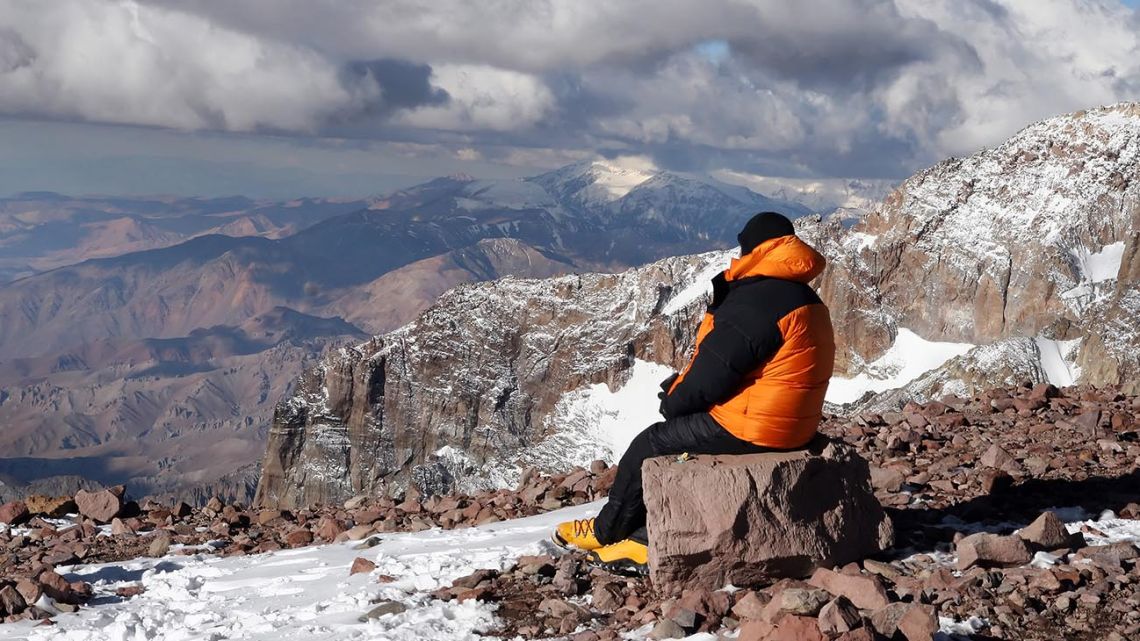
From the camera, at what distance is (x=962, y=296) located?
653 feet

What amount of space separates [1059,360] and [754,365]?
156 m

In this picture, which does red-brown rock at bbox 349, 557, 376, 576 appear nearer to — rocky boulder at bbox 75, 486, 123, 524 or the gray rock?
the gray rock

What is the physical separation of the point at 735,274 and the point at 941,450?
6893mm

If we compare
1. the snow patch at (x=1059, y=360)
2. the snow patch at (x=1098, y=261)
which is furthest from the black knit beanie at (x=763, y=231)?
the snow patch at (x=1098, y=261)

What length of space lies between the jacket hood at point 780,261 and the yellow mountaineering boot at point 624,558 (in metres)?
2.94

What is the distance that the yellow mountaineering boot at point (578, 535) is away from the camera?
34.2ft

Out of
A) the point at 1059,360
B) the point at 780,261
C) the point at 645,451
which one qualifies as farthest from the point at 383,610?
the point at 1059,360

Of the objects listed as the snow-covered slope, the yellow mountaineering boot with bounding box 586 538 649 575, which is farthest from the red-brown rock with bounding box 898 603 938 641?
the yellow mountaineering boot with bounding box 586 538 649 575

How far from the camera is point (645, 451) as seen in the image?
9.78 meters

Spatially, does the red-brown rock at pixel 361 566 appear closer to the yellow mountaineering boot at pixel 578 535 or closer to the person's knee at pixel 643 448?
the yellow mountaineering boot at pixel 578 535

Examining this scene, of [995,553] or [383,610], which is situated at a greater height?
[995,553]

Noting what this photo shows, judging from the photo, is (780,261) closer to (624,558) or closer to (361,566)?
(624,558)

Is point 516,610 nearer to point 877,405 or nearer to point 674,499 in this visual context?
point 674,499

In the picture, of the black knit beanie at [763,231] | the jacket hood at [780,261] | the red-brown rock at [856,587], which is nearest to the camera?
the red-brown rock at [856,587]
